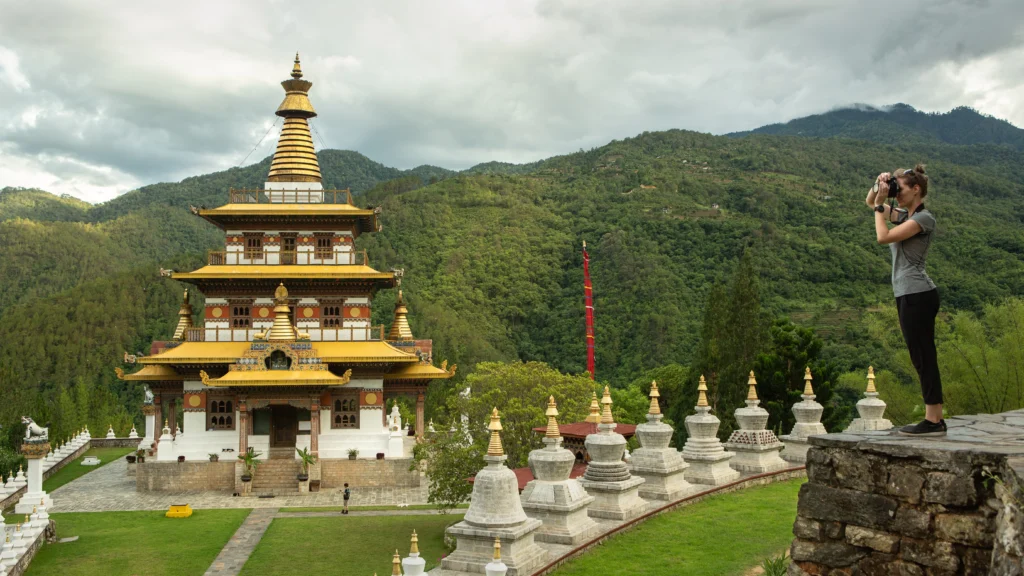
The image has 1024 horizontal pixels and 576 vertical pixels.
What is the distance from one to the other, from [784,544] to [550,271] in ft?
247

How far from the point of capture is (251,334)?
1151 inches

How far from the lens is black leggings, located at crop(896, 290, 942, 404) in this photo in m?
6.33

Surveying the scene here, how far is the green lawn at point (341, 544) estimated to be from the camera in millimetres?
17203

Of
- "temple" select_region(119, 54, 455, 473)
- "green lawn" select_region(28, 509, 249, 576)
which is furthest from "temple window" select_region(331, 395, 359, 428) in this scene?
"green lawn" select_region(28, 509, 249, 576)

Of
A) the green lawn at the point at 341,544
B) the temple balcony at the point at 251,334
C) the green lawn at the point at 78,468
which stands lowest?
the green lawn at the point at 341,544

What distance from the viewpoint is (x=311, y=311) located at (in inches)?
1168

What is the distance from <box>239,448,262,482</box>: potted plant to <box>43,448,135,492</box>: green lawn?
22.0ft

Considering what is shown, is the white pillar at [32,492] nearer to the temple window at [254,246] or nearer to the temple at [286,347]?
the temple at [286,347]

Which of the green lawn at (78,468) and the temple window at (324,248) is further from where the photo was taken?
the temple window at (324,248)

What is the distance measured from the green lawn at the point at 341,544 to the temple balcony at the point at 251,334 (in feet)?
27.6

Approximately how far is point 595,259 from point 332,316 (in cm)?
5450

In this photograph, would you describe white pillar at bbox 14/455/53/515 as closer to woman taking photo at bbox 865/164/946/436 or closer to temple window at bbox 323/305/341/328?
temple window at bbox 323/305/341/328

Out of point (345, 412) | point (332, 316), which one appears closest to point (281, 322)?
point (332, 316)

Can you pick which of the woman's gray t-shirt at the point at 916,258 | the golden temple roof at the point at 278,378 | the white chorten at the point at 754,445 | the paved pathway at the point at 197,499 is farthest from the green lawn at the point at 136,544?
the woman's gray t-shirt at the point at 916,258
